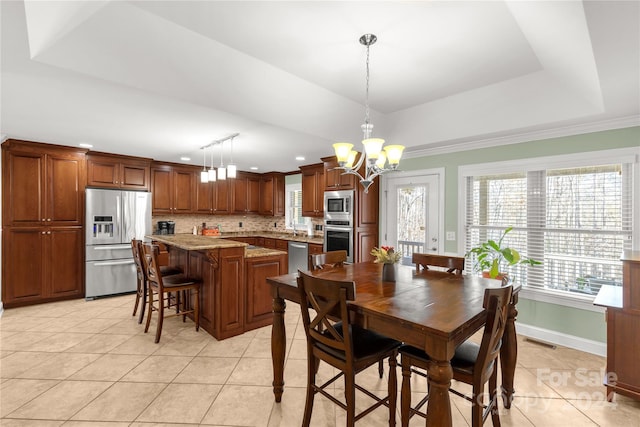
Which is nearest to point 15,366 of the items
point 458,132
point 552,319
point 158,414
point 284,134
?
point 158,414

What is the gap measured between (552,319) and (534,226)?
3.21ft

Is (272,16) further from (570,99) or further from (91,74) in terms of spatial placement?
(570,99)

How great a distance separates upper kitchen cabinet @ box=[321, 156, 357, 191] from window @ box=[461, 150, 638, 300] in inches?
61.9

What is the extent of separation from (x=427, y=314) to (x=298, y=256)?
4063mm

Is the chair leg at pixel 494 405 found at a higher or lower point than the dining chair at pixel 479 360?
lower

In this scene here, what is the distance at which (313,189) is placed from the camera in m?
5.61

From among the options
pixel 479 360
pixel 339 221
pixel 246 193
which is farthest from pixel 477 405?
pixel 246 193

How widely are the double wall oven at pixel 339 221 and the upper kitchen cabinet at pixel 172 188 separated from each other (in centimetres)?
286

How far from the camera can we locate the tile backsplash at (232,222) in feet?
19.7

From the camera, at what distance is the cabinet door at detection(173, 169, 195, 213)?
5.67m

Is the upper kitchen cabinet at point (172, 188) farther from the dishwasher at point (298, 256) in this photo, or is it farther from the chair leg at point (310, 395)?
the chair leg at point (310, 395)

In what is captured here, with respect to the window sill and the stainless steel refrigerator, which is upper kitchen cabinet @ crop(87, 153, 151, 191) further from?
the window sill

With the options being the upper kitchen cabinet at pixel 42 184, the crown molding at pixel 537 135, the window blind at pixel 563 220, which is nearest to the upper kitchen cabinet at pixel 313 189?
the crown molding at pixel 537 135

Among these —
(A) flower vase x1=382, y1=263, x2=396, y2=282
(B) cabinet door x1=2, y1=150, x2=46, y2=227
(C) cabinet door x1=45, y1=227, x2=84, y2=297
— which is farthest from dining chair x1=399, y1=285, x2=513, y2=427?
(B) cabinet door x1=2, y1=150, x2=46, y2=227
